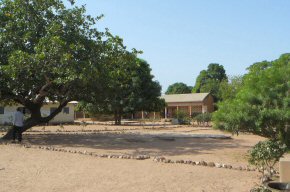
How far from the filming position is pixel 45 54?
54.0ft

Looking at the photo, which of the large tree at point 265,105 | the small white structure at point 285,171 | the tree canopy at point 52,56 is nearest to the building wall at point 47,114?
the tree canopy at point 52,56

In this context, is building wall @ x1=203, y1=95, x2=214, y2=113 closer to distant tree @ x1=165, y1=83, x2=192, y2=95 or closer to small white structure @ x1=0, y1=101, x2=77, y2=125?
small white structure @ x1=0, y1=101, x2=77, y2=125

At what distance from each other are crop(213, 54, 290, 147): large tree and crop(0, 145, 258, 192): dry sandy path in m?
1.34

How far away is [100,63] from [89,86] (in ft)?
6.51

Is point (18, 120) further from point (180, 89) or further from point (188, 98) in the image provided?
point (180, 89)

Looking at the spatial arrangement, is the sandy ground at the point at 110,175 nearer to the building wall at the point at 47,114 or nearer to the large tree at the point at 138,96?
the large tree at the point at 138,96

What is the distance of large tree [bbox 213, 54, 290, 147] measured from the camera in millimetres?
9617

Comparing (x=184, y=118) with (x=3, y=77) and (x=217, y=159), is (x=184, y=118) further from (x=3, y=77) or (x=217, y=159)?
(x=217, y=159)

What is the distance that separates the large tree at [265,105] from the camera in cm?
962

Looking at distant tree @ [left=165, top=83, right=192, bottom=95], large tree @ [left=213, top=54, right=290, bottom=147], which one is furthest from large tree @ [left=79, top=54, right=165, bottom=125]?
distant tree @ [left=165, top=83, right=192, bottom=95]

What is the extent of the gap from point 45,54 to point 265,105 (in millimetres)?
10089

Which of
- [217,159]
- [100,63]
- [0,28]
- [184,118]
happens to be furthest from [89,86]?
[184,118]

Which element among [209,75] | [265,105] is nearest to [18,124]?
[265,105]

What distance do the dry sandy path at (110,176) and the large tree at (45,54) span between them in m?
5.47
